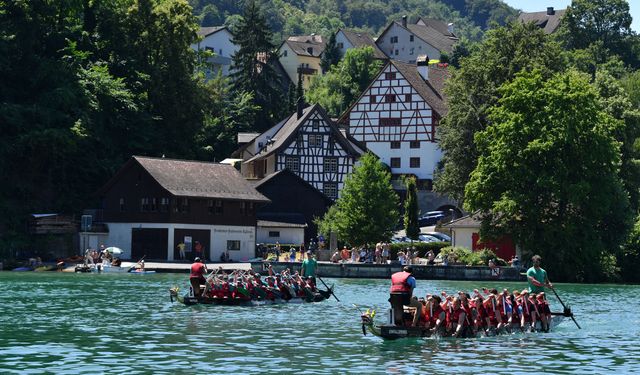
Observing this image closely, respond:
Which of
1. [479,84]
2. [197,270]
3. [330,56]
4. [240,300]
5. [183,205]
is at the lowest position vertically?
[240,300]

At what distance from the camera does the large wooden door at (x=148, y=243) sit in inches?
3617

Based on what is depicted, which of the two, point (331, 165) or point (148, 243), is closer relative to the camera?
point (148, 243)

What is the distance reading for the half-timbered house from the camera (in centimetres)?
12219

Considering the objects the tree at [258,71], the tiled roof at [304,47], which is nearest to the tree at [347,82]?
the tree at [258,71]

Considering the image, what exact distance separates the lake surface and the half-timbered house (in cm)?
6382

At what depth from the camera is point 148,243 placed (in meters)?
92.7

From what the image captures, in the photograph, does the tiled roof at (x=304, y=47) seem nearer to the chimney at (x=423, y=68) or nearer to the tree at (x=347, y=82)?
the tree at (x=347, y=82)

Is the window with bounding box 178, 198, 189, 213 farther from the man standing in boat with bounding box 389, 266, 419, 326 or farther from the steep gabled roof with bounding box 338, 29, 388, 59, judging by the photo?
the steep gabled roof with bounding box 338, 29, 388, 59

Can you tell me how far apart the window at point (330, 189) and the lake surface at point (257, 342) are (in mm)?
57780

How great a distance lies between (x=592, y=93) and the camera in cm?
8081

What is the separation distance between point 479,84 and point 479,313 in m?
58.2

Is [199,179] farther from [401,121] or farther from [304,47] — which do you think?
[304,47]

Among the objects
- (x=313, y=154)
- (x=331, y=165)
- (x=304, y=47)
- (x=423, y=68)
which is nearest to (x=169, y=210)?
(x=313, y=154)

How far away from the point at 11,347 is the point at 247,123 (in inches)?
3836
